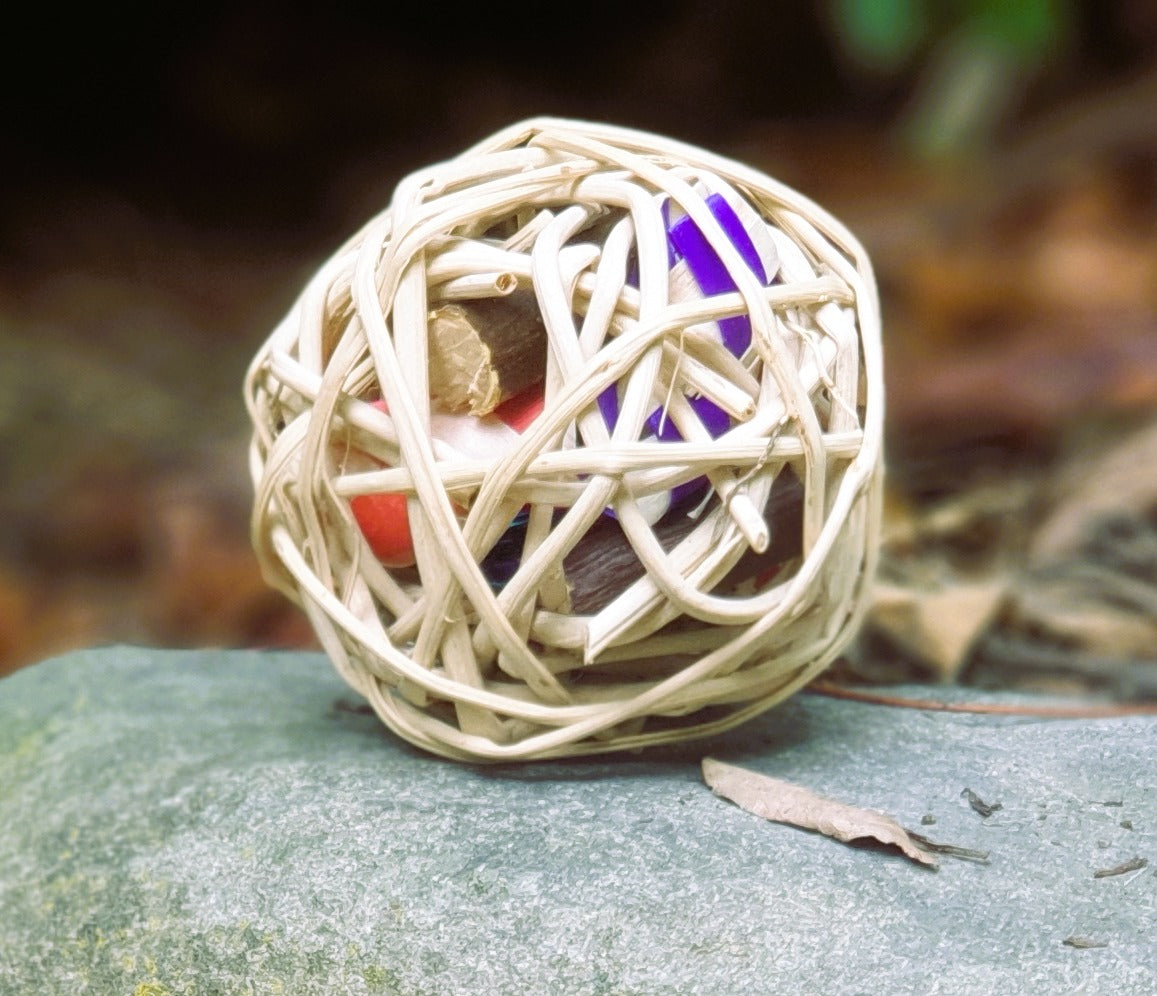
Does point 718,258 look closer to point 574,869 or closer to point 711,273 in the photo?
point 711,273

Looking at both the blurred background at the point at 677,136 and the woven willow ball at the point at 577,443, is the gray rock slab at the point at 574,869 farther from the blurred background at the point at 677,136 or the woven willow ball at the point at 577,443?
the blurred background at the point at 677,136

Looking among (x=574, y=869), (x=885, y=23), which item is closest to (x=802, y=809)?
(x=574, y=869)

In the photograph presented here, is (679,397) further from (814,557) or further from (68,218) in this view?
(68,218)

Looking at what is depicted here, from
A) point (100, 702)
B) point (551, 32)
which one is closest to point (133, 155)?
point (551, 32)

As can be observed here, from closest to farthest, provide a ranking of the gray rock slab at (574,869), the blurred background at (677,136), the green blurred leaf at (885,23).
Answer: the gray rock slab at (574,869) → the blurred background at (677,136) → the green blurred leaf at (885,23)

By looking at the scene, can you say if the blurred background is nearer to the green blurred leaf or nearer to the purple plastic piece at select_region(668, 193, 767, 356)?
the green blurred leaf

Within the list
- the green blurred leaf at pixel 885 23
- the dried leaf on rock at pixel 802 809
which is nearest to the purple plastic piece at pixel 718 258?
the dried leaf on rock at pixel 802 809
